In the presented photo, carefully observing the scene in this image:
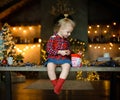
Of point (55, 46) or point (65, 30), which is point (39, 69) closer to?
point (55, 46)

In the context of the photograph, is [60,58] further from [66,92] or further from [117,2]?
[117,2]

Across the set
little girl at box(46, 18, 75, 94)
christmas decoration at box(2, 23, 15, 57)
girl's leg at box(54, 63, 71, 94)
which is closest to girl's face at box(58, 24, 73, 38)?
little girl at box(46, 18, 75, 94)

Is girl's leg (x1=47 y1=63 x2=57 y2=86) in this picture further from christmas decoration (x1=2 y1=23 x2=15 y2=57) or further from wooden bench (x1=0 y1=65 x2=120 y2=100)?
christmas decoration (x1=2 y1=23 x2=15 y2=57)

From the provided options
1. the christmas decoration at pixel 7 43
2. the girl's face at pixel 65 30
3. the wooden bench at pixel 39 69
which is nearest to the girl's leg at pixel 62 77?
the wooden bench at pixel 39 69

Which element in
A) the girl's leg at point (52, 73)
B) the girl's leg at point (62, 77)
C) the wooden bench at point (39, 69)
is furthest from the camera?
the wooden bench at point (39, 69)

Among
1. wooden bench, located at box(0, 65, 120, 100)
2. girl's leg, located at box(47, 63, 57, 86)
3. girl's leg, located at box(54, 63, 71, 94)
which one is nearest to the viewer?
girl's leg, located at box(54, 63, 71, 94)

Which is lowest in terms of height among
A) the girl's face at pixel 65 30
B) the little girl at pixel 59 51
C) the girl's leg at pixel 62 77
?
the girl's leg at pixel 62 77

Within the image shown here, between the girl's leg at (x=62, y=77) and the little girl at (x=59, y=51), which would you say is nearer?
the girl's leg at (x=62, y=77)

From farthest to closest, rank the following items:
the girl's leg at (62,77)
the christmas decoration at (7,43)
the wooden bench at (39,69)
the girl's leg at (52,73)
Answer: the christmas decoration at (7,43) → the wooden bench at (39,69) → the girl's leg at (52,73) → the girl's leg at (62,77)

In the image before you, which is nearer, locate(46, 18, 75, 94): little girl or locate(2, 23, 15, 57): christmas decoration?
locate(46, 18, 75, 94): little girl

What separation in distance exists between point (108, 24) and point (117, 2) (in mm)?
1122

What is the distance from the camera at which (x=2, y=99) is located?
5.28 metres

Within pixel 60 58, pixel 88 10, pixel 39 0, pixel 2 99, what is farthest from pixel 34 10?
pixel 60 58

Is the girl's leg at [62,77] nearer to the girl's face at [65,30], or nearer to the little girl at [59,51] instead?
the little girl at [59,51]
